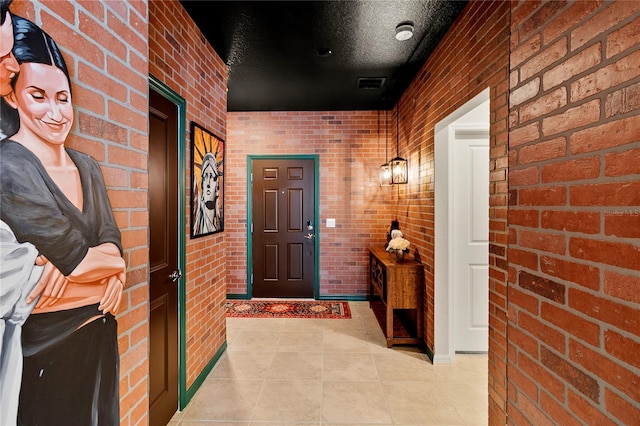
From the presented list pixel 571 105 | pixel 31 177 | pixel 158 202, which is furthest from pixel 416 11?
pixel 31 177

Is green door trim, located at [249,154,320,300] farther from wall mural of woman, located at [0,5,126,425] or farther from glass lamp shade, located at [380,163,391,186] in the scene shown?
wall mural of woman, located at [0,5,126,425]

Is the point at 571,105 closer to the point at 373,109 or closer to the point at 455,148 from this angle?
the point at 455,148

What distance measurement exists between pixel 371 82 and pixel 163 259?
2691 millimetres

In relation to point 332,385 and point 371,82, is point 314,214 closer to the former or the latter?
point 371,82

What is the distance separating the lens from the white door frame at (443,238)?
259 centimetres

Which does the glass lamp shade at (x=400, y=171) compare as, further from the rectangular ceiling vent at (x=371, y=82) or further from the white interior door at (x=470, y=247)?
the rectangular ceiling vent at (x=371, y=82)

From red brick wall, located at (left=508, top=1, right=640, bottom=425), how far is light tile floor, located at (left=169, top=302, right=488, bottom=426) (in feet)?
3.42

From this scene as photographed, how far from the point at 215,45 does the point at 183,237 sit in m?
1.68

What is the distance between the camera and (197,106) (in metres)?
2.32

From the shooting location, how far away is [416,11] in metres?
2.04

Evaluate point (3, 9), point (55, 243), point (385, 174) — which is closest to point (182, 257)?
point (55, 243)

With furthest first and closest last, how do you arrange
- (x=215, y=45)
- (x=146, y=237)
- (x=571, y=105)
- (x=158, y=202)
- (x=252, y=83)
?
(x=252, y=83)
(x=215, y=45)
(x=158, y=202)
(x=146, y=237)
(x=571, y=105)

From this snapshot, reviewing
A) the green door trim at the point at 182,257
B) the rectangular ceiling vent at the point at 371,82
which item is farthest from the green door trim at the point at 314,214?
the green door trim at the point at 182,257

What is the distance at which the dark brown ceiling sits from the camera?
203cm
